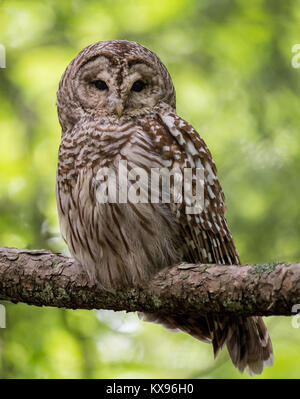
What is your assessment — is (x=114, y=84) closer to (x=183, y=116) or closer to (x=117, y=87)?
(x=117, y=87)

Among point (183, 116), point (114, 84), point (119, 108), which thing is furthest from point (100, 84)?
point (183, 116)

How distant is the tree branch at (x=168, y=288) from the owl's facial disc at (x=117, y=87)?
37.4 inches

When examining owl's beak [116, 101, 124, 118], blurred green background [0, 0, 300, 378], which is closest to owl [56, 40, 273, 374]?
owl's beak [116, 101, 124, 118]

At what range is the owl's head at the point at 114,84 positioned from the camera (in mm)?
3607

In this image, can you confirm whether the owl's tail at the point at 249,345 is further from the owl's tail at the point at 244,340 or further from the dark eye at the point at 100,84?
the dark eye at the point at 100,84

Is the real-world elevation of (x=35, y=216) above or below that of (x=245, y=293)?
above

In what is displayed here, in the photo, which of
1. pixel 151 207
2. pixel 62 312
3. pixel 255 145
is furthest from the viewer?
pixel 255 145

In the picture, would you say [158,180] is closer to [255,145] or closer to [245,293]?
[245,293]

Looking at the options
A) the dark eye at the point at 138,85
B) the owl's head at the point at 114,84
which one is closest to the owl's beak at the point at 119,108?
the owl's head at the point at 114,84

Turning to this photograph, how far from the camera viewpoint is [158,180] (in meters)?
3.37

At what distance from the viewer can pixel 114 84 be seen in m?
3.59

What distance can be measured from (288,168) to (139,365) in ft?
6.80
